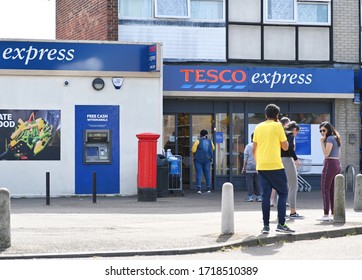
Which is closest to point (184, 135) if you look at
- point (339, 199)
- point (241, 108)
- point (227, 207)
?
point (241, 108)

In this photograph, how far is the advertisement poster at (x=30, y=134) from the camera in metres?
22.5

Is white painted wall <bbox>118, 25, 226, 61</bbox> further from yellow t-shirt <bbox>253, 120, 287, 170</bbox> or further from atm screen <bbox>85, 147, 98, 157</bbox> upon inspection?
yellow t-shirt <bbox>253, 120, 287, 170</bbox>

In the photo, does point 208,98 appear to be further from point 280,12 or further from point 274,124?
point 274,124

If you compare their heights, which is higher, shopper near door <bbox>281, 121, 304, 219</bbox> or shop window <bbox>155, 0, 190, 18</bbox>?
shop window <bbox>155, 0, 190, 18</bbox>

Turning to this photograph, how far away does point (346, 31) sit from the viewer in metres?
26.0

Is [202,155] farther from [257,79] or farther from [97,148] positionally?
[97,148]

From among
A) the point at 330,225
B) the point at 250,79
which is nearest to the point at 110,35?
the point at 250,79

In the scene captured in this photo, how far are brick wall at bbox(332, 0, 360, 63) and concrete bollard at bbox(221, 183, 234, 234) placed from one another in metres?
13.9

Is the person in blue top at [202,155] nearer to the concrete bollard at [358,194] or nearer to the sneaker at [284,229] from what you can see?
the concrete bollard at [358,194]

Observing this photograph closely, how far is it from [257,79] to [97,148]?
5.34 metres

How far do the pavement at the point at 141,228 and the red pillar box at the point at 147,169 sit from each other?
0.34 metres

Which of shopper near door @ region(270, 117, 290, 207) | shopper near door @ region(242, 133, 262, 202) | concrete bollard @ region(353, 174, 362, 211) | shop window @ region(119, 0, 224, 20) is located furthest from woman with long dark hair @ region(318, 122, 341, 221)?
shop window @ region(119, 0, 224, 20)

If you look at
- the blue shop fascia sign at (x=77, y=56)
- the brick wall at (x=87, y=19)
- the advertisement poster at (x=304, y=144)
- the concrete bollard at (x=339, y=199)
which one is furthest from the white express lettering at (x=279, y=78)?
the concrete bollard at (x=339, y=199)

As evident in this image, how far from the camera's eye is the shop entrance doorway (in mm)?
25141
